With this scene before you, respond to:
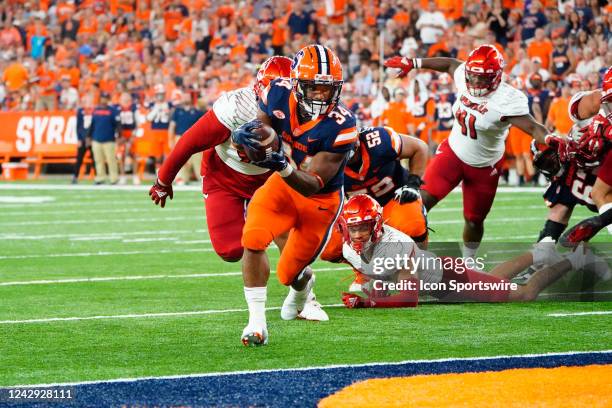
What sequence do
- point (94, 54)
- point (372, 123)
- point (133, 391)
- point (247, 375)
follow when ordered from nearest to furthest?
point (133, 391)
point (247, 375)
point (372, 123)
point (94, 54)

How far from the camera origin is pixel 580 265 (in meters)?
7.28

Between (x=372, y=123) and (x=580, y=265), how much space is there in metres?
12.6

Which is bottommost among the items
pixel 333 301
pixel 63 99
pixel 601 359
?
pixel 63 99

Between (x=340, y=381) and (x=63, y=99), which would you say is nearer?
(x=340, y=381)

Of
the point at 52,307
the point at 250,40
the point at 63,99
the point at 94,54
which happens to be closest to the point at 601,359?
the point at 52,307

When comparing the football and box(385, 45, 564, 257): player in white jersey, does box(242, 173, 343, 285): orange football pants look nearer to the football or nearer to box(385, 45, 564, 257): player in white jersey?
the football

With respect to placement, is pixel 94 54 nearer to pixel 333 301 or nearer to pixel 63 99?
pixel 63 99

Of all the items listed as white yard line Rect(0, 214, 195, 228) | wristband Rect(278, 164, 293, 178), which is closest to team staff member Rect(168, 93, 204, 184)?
white yard line Rect(0, 214, 195, 228)

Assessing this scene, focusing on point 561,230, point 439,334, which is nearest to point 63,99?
point 561,230

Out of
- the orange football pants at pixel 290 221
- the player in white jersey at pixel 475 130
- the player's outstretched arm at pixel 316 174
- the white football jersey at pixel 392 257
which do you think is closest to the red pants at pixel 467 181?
the player in white jersey at pixel 475 130

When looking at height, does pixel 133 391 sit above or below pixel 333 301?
above

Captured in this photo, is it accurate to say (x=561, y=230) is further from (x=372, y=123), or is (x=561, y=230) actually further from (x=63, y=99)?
(x=63, y=99)

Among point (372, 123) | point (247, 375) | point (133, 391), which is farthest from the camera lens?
point (372, 123)

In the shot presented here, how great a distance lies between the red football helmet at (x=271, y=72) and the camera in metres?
6.76
